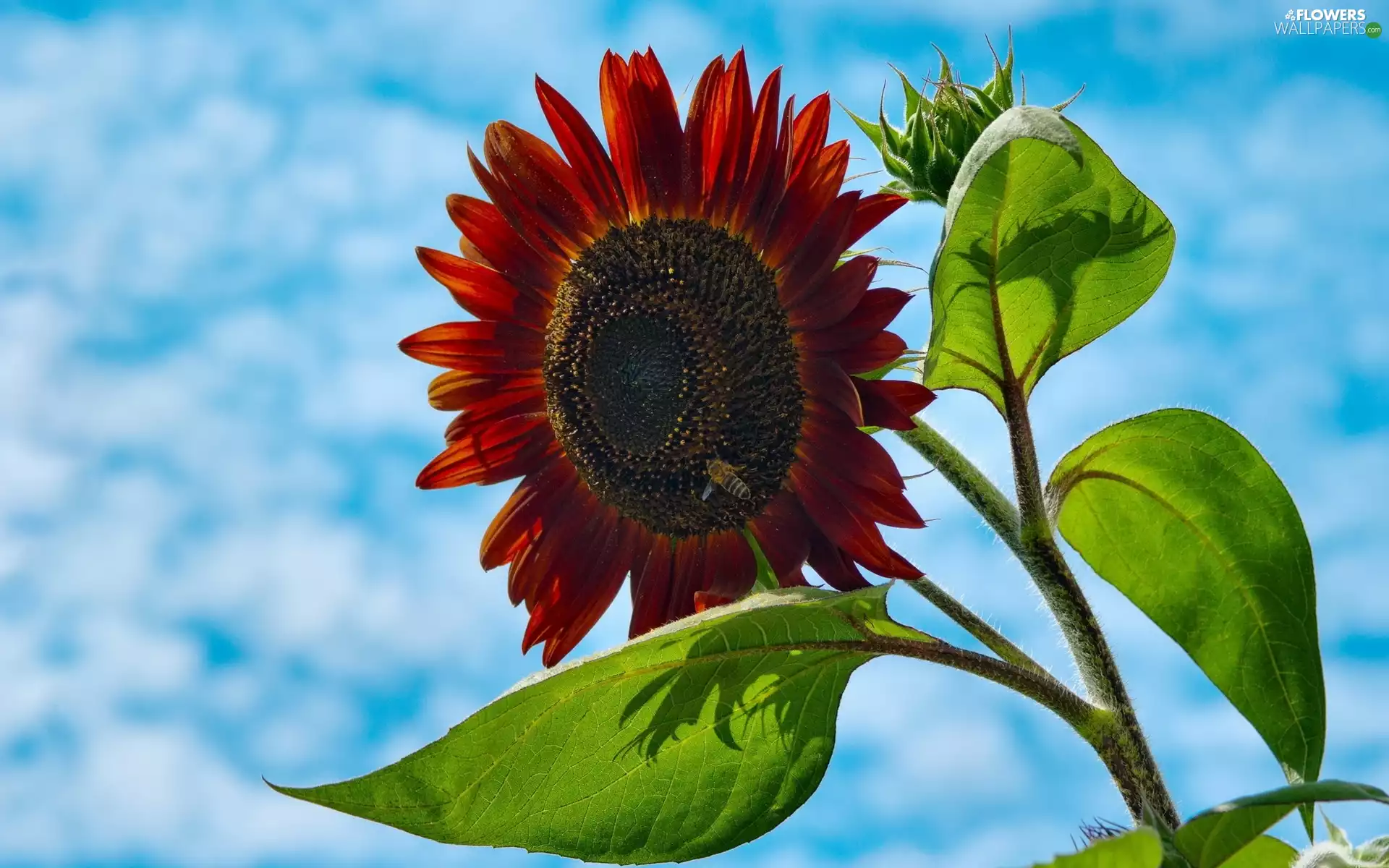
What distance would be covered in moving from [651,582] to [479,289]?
60 cm

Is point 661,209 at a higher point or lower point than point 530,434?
higher

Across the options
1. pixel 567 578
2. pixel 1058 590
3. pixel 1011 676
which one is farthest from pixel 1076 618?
pixel 567 578

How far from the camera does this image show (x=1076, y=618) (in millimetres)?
2125

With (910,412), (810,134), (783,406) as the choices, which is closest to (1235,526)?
(910,412)

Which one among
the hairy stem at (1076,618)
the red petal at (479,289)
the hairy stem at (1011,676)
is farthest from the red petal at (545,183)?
the hairy stem at (1011,676)

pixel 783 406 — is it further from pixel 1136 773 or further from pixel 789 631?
pixel 1136 773

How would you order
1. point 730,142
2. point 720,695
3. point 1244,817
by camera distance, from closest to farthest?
point 1244,817 < point 720,695 < point 730,142

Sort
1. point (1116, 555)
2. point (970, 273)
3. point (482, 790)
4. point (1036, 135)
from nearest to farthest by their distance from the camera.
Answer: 1. point (1036, 135)
2. point (482, 790)
3. point (970, 273)
4. point (1116, 555)

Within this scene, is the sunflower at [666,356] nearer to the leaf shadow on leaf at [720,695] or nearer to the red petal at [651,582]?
the red petal at [651,582]

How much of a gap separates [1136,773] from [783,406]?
0.79m

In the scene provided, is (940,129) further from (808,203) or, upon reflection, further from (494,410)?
(494,410)

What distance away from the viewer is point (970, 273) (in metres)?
1.99

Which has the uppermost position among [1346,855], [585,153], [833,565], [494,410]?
[585,153]

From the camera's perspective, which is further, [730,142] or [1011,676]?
[730,142]
